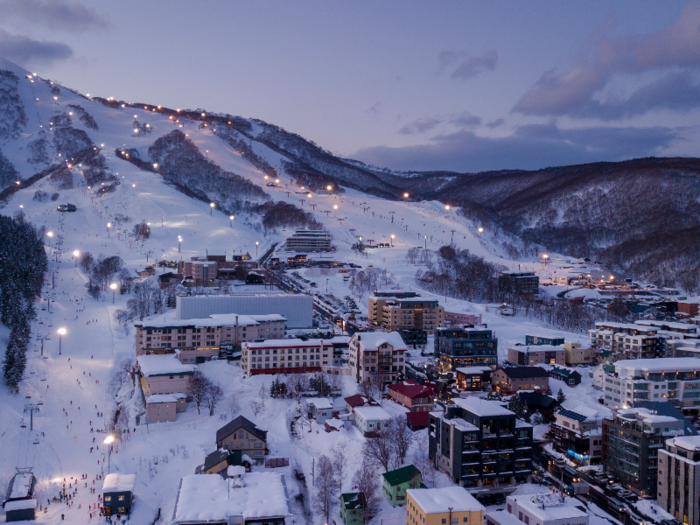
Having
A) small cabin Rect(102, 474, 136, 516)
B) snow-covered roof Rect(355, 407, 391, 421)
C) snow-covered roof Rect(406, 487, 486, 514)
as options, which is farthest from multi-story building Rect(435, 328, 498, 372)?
small cabin Rect(102, 474, 136, 516)

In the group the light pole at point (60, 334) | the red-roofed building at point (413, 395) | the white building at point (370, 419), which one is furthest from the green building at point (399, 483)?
the light pole at point (60, 334)

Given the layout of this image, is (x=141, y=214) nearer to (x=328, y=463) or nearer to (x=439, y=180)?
(x=328, y=463)

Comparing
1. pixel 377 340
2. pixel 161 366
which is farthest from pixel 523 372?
pixel 161 366

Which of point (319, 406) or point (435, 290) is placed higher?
point (435, 290)

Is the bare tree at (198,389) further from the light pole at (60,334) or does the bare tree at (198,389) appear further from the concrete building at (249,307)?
the concrete building at (249,307)

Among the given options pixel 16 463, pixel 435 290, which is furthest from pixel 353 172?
pixel 16 463

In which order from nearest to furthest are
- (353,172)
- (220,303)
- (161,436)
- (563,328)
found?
(161,436) < (220,303) < (563,328) < (353,172)

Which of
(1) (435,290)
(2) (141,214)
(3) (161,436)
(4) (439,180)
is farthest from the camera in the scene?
(4) (439,180)
